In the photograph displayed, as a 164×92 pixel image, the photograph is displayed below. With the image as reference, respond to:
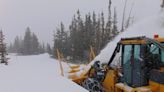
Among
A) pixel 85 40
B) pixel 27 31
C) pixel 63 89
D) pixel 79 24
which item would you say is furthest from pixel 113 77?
pixel 27 31

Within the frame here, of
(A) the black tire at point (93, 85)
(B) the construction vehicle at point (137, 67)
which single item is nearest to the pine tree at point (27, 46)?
(A) the black tire at point (93, 85)

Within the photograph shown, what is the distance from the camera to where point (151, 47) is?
22.4 ft

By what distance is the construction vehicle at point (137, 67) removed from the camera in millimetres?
6527

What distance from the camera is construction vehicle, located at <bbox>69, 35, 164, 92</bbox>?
21.4ft

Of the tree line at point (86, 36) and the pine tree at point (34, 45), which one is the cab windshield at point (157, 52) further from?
the pine tree at point (34, 45)

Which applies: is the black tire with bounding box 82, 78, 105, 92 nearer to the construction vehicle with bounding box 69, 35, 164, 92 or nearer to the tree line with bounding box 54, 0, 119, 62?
the construction vehicle with bounding box 69, 35, 164, 92

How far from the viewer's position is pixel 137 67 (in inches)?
274

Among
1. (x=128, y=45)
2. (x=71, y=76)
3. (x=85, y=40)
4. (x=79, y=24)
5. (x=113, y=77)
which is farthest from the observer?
(x=79, y=24)

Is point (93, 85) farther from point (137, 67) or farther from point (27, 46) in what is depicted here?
point (27, 46)

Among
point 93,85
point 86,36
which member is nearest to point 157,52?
point 93,85

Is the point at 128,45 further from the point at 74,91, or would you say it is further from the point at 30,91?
the point at 30,91

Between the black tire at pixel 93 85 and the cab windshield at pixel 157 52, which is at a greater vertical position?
the cab windshield at pixel 157 52

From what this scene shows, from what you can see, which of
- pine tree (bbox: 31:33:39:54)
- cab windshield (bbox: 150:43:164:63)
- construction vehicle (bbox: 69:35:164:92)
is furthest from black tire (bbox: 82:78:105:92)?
pine tree (bbox: 31:33:39:54)

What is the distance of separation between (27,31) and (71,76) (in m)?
91.1
